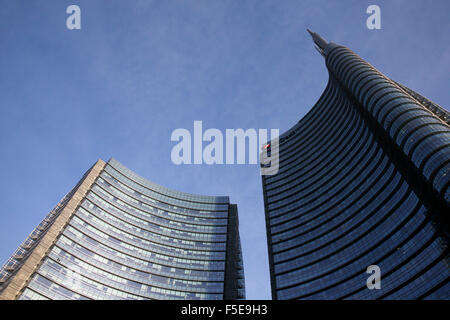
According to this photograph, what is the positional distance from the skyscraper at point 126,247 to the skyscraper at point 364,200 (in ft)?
64.2

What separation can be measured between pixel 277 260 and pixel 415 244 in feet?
124

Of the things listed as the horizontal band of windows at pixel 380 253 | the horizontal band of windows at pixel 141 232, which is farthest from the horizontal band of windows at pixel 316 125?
the horizontal band of windows at pixel 380 253

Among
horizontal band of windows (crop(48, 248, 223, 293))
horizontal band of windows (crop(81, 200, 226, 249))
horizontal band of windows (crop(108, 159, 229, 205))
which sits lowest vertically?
horizontal band of windows (crop(48, 248, 223, 293))

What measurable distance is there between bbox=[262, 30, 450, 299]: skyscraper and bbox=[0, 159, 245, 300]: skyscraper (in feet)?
64.2

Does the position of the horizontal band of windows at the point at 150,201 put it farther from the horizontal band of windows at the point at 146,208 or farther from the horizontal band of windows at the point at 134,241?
the horizontal band of windows at the point at 134,241

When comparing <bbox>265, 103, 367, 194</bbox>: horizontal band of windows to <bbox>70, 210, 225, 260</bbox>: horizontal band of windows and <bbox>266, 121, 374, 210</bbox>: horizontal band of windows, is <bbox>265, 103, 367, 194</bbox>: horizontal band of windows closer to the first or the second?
<bbox>266, 121, 374, 210</bbox>: horizontal band of windows

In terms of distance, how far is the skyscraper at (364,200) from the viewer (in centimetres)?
6350

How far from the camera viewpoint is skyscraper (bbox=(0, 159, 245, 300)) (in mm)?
70062

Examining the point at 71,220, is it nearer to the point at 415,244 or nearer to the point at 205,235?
the point at 205,235

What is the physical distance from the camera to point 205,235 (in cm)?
10588

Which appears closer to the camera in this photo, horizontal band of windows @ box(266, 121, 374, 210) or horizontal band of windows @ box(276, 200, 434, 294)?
horizontal band of windows @ box(276, 200, 434, 294)

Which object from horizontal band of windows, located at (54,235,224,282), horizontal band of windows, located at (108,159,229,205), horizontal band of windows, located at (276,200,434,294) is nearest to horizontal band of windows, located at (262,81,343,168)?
horizontal band of windows, located at (108,159,229,205)

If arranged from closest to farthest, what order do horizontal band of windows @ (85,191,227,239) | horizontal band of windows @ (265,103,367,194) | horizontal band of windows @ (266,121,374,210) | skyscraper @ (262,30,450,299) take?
skyscraper @ (262,30,450,299)
horizontal band of windows @ (85,191,227,239)
horizontal band of windows @ (266,121,374,210)
horizontal band of windows @ (265,103,367,194)

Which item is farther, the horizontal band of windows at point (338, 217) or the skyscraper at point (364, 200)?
the horizontal band of windows at point (338, 217)
